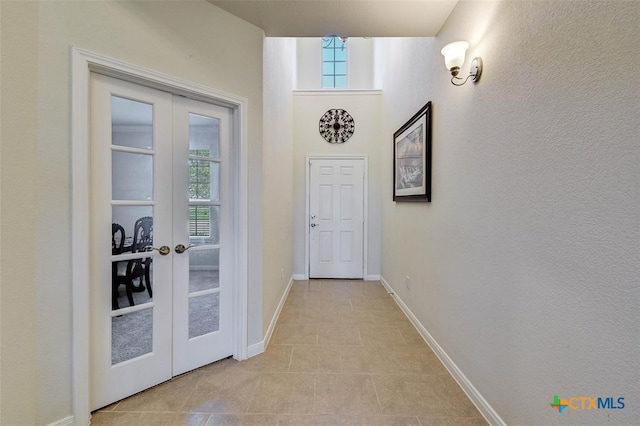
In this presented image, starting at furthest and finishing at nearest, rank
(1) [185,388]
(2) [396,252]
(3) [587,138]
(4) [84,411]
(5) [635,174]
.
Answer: (2) [396,252] < (1) [185,388] < (4) [84,411] < (3) [587,138] < (5) [635,174]

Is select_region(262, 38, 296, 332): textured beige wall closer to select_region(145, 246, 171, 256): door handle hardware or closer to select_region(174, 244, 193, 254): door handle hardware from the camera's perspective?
select_region(174, 244, 193, 254): door handle hardware

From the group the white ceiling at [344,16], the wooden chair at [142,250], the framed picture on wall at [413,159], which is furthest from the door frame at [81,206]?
the framed picture on wall at [413,159]

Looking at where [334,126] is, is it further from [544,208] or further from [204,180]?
[544,208]

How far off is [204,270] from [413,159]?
7.25ft

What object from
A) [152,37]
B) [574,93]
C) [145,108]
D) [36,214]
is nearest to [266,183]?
[145,108]

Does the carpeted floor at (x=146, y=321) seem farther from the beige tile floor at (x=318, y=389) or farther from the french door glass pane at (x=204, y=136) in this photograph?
the french door glass pane at (x=204, y=136)

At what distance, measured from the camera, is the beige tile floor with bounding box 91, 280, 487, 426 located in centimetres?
157

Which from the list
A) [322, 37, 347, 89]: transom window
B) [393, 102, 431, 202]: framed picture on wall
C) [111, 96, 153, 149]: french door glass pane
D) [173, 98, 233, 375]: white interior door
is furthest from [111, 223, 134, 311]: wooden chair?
[322, 37, 347, 89]: transom window

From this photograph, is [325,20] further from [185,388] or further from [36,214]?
[185,388]

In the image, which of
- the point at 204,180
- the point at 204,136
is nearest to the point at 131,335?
the point at 204,180

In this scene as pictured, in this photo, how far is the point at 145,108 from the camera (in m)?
1.75

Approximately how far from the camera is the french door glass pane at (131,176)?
5.40ft

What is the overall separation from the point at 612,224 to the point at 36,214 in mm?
2401

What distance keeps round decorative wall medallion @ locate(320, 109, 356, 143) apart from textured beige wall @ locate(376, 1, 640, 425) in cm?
242
